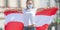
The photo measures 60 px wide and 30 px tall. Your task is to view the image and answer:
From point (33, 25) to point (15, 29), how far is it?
1.60ft

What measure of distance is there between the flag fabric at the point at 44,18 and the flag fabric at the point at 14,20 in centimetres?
38

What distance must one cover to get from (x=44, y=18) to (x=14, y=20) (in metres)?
0.72

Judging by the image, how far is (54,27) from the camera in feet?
19.1

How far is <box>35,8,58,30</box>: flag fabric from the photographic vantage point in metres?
4.70

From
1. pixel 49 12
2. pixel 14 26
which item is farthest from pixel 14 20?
pixel 49 12

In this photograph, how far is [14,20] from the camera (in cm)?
489

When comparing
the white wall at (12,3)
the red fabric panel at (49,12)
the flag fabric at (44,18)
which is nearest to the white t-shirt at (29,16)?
the flag fabric at (44,18)

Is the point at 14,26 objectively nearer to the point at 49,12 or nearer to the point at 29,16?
the point at 29,16

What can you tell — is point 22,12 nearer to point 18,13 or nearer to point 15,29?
point 18,13

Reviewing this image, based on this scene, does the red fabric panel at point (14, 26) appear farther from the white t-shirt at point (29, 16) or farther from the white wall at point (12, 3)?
the white wall at point (12, 3)

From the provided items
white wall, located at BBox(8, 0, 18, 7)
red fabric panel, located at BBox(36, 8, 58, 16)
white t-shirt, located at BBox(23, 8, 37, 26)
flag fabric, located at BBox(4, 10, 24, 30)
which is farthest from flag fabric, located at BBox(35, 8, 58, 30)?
white wall, located at BBox(8, 0, 18, 7)

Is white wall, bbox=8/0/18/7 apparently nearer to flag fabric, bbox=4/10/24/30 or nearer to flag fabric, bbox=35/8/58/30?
flag fabric, bbox=4/10/24/30

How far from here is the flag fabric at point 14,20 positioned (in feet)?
15.9

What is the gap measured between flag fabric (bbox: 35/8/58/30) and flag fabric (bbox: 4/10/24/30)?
376 millimetres
